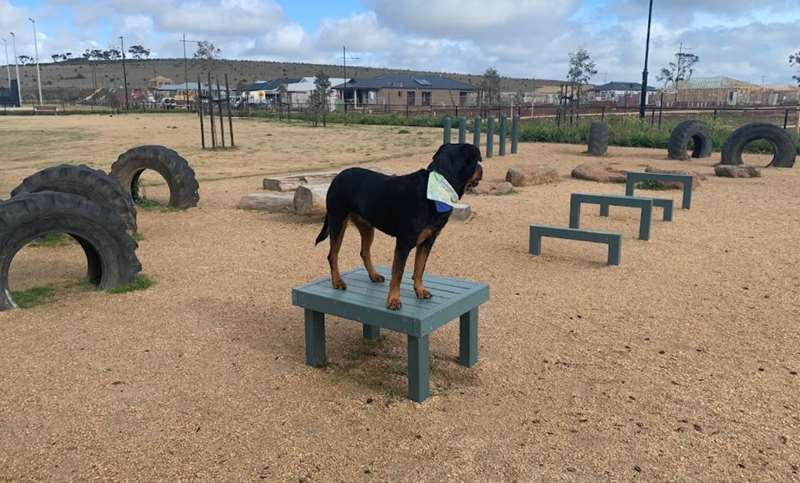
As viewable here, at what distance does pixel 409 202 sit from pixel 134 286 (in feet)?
10.4

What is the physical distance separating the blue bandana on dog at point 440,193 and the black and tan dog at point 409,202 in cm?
4

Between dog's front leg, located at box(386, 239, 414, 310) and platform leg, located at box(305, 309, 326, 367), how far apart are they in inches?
22.6

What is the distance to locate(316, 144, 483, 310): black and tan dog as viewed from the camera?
3383mm

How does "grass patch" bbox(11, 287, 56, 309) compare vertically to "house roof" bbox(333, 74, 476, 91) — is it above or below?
below

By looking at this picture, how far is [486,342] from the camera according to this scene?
170 inches

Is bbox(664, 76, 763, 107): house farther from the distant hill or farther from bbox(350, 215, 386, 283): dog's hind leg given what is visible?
bbox(350, 215, 386, 283): dog's hind leg

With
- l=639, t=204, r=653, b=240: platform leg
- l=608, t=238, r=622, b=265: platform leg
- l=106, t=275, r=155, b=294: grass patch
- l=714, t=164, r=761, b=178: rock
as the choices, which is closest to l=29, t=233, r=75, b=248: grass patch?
l=106, t=275, r=155, b=294: grass patch

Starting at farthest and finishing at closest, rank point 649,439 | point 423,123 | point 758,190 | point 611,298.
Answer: point 423,123 < point 758,190 < point 611,298 < point 649,439

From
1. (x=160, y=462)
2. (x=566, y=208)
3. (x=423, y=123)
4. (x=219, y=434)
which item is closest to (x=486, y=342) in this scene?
(x=219, y=434)

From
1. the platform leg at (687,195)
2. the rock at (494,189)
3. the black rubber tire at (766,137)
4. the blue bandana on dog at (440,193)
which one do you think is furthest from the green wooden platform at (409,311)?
the black rubber tire at (766,137)

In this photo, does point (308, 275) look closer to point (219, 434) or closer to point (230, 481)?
point (219, 434)

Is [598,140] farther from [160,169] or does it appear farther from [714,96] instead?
[714,96]

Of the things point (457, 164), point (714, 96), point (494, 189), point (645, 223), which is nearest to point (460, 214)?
point (645, 223)

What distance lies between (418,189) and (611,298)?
2.61 meters
